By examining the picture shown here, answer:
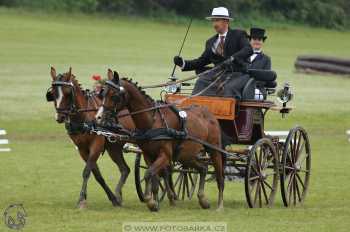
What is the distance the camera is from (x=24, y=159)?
21.0m

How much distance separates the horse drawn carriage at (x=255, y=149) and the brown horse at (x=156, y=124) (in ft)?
1.12

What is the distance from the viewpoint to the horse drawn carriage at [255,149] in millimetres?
14156

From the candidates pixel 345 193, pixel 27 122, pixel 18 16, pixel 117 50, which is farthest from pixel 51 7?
pixel 345 193

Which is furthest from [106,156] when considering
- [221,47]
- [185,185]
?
[221,47]

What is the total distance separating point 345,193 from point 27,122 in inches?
492

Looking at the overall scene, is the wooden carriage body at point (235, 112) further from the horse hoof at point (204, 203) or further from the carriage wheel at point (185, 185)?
the carriage wheel at point (185, 185)

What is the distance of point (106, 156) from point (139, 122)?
9.54m

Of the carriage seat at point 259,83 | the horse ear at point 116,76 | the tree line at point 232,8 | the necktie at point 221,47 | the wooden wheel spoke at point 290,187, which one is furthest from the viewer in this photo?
the tree line at point 232,8

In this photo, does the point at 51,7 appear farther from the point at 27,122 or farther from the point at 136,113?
the point at 136,113

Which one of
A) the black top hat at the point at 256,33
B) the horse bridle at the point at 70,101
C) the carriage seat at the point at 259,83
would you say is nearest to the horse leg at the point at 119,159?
the horse bridle at the point at 70,101

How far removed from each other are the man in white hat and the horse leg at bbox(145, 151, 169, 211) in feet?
5.86

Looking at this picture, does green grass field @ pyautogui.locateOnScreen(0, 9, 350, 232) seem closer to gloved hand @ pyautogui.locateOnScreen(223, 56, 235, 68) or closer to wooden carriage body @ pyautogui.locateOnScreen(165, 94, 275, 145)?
wooden carriage body @ pyautogui.locateOnScreen(165, 94, 275, 145)

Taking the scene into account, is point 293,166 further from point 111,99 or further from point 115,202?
point 111,99

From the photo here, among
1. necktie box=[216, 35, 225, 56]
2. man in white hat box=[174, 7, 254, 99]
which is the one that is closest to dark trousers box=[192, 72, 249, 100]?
man in white hat box=[174, 7, 254, 99]
